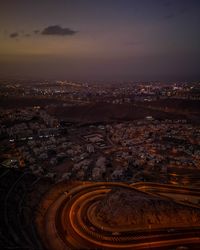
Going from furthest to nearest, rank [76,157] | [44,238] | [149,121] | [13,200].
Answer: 1. [149,121]
2. [76,157]
3. [13,200]
4. [44,238]

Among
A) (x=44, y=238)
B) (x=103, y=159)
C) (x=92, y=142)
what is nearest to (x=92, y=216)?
(x=44, y=238)

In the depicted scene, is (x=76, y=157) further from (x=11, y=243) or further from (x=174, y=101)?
(x=174, y=101)

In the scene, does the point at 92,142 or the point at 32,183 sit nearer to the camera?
the point at 32,183

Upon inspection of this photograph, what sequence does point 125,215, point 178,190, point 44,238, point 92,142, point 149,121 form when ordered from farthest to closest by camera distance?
point 149,121 → point 92,142 → point 178,190 → point 125,215 → point 44,238

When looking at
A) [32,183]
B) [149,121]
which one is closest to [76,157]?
[32,183]

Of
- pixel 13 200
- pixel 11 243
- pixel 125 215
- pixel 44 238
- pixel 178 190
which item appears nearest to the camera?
pixel 11 243

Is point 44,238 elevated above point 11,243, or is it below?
below

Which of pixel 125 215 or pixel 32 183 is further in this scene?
pixel 32 183

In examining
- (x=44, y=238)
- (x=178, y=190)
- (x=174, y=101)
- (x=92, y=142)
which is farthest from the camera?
(x=174, y=101)

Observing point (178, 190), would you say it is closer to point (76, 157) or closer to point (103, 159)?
point (103, 159)
